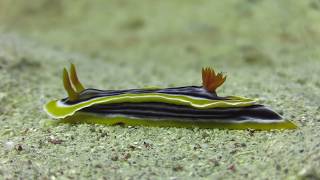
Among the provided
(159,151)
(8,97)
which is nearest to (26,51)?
(8,97)

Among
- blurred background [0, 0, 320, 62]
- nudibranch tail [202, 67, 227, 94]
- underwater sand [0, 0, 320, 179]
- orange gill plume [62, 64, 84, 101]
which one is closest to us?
underwater sand [0, 0, 320, 179]

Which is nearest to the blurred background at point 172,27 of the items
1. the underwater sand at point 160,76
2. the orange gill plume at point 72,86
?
the underwater sand at point 160,76

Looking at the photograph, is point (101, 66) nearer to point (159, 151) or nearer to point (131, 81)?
point (131, 81)

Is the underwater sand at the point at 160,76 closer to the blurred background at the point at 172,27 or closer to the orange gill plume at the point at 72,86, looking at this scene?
the blurred background at the point at 172,27

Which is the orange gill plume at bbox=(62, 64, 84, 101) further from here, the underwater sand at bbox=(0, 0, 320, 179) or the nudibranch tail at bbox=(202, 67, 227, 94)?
the nudibranch tail at bbox=(202, 67, 227, 94)

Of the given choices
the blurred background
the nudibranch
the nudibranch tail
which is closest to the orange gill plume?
the nudibranch

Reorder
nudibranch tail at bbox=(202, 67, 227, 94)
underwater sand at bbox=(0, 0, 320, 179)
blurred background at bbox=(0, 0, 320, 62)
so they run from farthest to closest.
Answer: blurred background at bbox=(0, 0, 320, 62), nudibranch tail at bbox=(202, 67, 227, 94), underwater sand at bbox=(0, 0, 320, 179)
